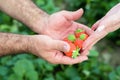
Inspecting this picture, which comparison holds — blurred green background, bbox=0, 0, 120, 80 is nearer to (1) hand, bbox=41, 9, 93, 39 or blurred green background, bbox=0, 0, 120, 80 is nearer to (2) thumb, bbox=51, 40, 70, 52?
(1) hand, bbox=41, 9, 93, 39

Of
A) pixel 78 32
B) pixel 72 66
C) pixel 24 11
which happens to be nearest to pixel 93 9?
pixel 72 66

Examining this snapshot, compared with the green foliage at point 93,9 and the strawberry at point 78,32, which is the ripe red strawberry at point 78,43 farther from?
the green foliage at point 93,9

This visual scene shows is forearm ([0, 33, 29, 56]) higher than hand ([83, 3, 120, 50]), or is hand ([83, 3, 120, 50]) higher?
hand ([83, 3, 120, 50])

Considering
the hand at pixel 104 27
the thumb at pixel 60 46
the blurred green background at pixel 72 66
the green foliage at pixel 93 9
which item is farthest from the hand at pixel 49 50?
the green foliage at pixel 93 9

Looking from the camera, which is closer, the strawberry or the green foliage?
the strawberry

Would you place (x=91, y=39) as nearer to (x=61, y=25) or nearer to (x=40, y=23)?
(x=61, y=25)

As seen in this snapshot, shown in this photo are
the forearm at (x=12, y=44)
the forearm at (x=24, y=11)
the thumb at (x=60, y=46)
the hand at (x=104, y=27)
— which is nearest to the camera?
the thumb at (x=60, y=46)

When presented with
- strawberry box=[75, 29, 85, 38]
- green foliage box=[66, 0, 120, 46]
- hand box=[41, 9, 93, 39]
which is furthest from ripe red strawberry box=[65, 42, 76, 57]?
green foliage box=[66, 0, 120, 46]

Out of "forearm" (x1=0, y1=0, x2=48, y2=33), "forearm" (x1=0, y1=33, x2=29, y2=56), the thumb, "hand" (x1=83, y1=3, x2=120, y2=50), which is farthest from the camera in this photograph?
"forearm" (x1=0, y1=0, x2=48, y2=33)
